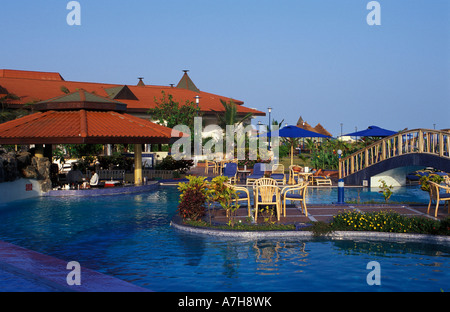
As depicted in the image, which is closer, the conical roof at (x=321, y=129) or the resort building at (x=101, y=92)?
the resort building at (x=101, y=92)

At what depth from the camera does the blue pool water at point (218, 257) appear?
8086 millimetres

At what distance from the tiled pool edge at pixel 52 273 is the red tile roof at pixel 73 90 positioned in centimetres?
2640

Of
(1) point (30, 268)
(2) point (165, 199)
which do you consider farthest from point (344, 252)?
(2) point (165, 199)

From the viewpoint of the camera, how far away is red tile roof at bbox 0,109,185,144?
20016 mm

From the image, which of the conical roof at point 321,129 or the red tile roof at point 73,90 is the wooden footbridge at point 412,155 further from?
the conical roof at point 321,129

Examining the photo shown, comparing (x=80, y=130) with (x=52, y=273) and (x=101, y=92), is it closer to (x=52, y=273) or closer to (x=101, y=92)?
(x=52, y=273)

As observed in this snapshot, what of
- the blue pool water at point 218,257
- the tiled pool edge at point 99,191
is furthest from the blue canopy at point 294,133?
the blue pool water at point 218,257

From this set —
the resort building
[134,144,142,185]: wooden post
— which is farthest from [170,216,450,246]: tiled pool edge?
the resort building

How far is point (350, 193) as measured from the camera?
2058 cm

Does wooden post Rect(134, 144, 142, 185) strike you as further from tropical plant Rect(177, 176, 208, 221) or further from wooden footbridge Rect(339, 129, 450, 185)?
tropical plant Rect(177, 176, 208, 221)

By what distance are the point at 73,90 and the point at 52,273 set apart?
119 ft

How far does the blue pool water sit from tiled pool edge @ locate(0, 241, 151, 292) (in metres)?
0.60

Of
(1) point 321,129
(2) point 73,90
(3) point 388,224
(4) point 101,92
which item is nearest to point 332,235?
(3) point 388,224
